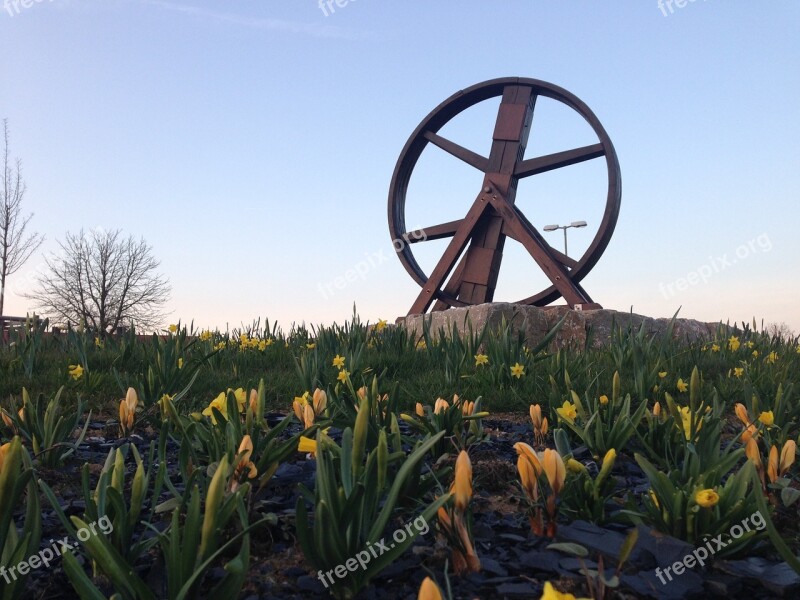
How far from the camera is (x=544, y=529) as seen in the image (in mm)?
1716

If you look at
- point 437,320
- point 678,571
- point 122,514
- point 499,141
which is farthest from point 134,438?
point 499,141

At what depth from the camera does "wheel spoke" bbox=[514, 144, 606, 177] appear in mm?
10578

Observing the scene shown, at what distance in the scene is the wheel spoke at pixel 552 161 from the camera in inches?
416

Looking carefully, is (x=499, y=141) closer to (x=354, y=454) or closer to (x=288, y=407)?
(x=288, y=407)

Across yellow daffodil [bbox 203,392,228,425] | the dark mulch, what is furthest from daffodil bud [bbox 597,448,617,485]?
yellow daffodil [bbox 203,392,228,425]

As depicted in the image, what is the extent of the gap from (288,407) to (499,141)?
838cm

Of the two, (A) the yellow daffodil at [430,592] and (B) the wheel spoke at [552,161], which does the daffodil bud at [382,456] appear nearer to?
(A) the yellow daffodil at [430,592]

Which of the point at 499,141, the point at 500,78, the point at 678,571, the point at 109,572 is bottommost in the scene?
the point at 678,571

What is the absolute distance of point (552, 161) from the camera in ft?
35.3

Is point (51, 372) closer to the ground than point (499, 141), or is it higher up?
closer to the ground

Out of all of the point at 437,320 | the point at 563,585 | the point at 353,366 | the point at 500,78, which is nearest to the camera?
the point at 563,585

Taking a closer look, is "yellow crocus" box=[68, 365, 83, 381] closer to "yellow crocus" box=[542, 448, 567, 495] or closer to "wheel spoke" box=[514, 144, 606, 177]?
"yellow crocus" box=[542, 448, 567, 495]

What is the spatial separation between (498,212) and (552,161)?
3.79ft

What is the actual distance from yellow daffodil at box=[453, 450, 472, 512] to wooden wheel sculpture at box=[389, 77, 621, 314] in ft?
29.4
